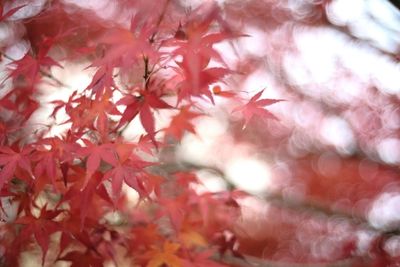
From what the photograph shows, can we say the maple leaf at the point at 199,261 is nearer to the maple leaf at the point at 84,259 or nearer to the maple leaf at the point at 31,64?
the maple leaf at the point at 84,259

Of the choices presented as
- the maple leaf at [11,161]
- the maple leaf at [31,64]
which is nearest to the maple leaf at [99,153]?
the maple leaf at [11,161]

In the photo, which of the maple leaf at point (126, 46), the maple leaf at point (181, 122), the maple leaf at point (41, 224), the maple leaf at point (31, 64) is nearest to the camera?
the maple leaf at point (126, 46)

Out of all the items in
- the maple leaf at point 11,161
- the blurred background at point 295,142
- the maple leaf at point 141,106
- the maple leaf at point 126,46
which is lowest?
the blurred background at point 295,142

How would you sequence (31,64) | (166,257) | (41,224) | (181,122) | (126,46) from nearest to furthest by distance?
(126,46), (41,224), (31,64), (166,257), (181,122)

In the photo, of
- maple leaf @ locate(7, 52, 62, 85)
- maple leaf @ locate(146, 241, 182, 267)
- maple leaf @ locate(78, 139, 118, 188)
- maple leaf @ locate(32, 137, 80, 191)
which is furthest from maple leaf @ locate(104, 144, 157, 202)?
maple leaf @ locate(7, 52, 62, 85)

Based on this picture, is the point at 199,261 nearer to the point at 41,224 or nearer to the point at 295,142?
the point at 41,224

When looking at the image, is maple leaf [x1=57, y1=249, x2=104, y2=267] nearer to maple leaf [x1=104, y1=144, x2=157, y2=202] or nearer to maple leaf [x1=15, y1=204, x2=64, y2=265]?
maple leaf [x1=15, y1=204, x2=64, y2=265]

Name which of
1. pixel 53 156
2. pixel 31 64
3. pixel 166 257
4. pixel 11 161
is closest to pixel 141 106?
pixel 53 156

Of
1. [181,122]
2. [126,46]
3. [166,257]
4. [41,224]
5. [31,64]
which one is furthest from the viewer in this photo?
[181,122]

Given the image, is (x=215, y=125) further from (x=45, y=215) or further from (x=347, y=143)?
(x=45, y=215)

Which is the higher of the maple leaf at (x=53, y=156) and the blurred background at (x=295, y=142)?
the maple leaf at (x=53, y=156)

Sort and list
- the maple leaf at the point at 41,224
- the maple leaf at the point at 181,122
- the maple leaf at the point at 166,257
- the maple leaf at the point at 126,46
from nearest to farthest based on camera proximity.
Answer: the maple leaf at the point at 126,46, the maple leaf at the point at 41,224, the maple leaf at the point at 166,257, the maple leaf at the point at 181,122

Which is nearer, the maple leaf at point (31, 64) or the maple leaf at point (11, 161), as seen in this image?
the maple leaf at point (11, 161)

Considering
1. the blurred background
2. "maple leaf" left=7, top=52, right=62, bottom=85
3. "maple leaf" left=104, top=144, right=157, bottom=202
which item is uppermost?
"maple leaf" left=7, top=52, right=62, bottom=85
